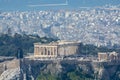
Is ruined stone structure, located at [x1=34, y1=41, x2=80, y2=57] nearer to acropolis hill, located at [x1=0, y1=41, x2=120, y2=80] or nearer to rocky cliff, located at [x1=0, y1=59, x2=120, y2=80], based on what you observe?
acropolis hill, located at [x1=0, y1=41, x2=120, y2=80]

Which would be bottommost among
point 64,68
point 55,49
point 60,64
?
point 64,68

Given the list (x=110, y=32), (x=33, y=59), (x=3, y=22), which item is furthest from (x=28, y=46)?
(x=3, y=22)

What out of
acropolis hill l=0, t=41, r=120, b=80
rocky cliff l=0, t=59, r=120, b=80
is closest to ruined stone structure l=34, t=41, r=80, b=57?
acropolis hill l=0, t=41, r=120, b=80

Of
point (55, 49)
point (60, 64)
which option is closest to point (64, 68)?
point (60, 64)

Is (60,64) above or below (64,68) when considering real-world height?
above

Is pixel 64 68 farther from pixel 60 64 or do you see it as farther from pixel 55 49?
pixel 55 49

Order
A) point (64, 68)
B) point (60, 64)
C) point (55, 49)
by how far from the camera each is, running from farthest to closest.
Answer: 1. point (55, 49)
2. point (60, 64)
3. point (64, 68)
